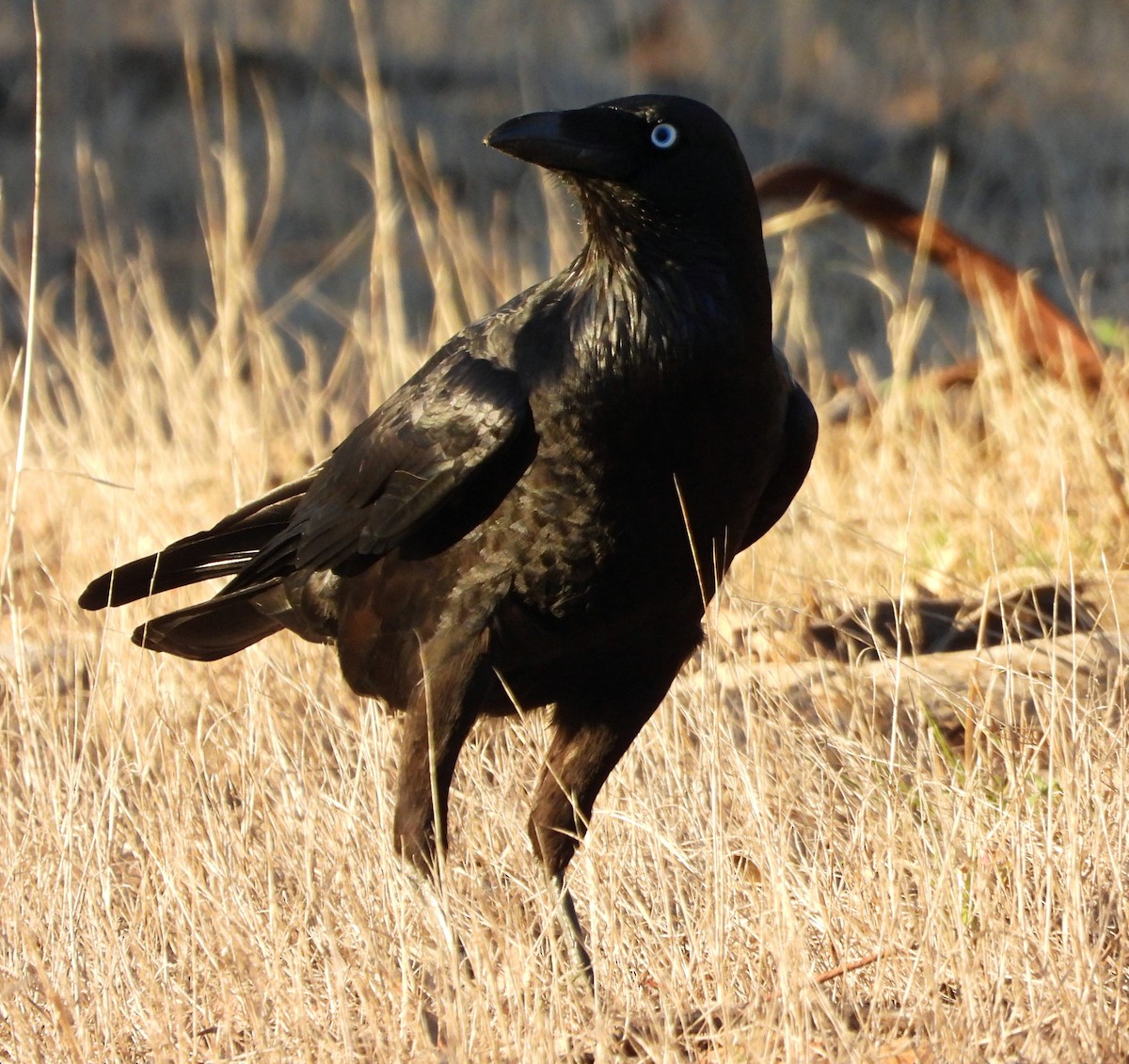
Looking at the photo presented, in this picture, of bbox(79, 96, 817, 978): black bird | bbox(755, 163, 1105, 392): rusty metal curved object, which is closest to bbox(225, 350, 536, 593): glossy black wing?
bbox(79, 96, 817, 978): black bird

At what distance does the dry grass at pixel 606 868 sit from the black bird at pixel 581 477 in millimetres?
173

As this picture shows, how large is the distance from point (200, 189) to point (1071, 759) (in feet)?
24.4

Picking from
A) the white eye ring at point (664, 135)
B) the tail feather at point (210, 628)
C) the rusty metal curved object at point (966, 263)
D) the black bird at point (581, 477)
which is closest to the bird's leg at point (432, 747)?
the black bird at point (581, 477)

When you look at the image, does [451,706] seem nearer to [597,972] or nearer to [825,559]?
[597,972]

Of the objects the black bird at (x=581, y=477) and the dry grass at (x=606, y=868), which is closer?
the dry grass at (x=606, y=868)

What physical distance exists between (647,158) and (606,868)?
128cm

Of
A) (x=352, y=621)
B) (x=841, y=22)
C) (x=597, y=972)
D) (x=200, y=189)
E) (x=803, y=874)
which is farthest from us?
(x=841, y=22)

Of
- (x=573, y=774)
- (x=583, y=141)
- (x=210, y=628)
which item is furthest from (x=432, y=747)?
(x=583, y=141)

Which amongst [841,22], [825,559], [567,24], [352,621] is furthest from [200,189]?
[352,621]

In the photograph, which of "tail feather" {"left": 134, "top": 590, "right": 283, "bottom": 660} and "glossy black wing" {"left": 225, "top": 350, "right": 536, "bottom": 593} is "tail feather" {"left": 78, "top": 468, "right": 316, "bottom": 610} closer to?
"tail feather" {"left": 134, "top": 590, "right": 283, "bottom": 660}

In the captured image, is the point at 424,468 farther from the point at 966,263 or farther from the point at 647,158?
→ the point at 966,263

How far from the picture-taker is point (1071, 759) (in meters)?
2.94

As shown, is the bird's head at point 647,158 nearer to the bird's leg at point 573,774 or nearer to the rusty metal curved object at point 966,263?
the bird's leg at point 573,774

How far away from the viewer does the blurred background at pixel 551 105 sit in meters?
9.17
